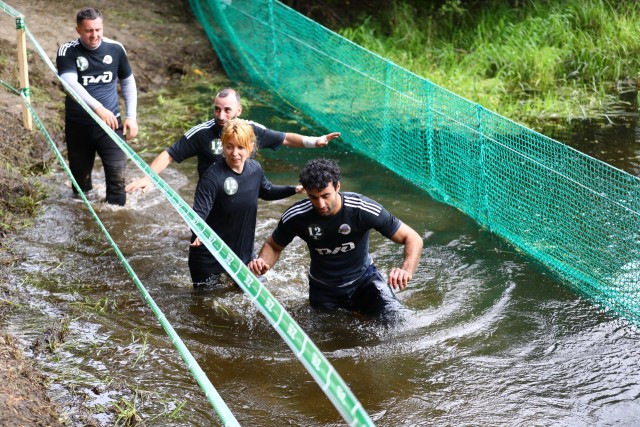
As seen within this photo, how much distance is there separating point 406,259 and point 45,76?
24.7 feet

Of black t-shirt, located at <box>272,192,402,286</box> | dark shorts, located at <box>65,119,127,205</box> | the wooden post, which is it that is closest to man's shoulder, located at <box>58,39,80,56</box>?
dark shorts, located at <box>65,119,127,205</box>

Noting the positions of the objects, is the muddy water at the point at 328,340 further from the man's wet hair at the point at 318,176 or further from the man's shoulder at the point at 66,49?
the man's shoulder at the point at 66,49

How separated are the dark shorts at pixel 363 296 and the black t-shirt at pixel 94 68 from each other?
10.9 feet

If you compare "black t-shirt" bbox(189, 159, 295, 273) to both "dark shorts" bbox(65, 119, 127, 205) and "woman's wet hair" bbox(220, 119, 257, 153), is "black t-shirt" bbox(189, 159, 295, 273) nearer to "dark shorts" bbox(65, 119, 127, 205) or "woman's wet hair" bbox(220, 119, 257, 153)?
"woman's wet hair" bbox(220, 119, 257, 153)

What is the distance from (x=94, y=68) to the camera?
8.34 metres

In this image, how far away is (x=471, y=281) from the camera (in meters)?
7.48

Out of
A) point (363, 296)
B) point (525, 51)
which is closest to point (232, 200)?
point (363, 296)

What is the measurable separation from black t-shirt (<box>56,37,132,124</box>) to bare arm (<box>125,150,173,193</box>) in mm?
1716

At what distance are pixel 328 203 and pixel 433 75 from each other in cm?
686

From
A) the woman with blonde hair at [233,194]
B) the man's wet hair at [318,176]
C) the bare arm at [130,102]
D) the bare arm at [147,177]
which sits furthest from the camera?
the bare arm at [130,102]

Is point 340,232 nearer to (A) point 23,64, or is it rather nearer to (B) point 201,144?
(B) point 201,144

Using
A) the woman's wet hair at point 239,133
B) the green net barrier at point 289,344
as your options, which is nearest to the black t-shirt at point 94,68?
the woman's wet hair at point 239,133

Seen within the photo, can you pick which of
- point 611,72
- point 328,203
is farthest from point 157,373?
point 611,72

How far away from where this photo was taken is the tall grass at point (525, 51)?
11922 millimetres
